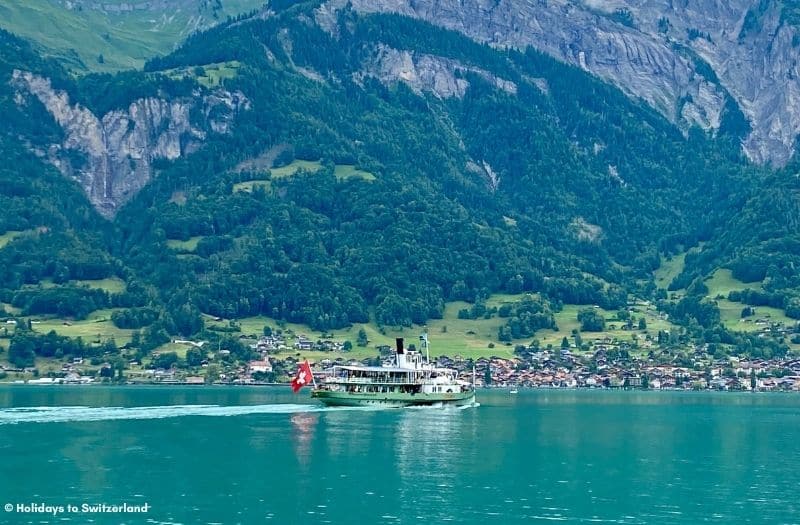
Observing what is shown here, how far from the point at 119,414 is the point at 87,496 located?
276ft

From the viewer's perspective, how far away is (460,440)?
539 ft

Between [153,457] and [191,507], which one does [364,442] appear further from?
[191,507]

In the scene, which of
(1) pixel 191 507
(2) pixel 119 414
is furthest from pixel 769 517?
(2) pixel 119 414

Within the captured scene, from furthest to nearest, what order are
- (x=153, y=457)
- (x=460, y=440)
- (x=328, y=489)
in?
(x=460, y=440) < (x=153, y=457) < (x=328, y=489)

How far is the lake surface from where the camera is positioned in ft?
358

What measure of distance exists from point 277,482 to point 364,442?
3777cm

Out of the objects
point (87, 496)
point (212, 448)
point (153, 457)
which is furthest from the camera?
point (212, 448)

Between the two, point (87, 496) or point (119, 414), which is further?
point (119, 414)

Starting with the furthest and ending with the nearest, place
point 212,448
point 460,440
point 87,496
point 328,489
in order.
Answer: point 460,440
point 212,448
point 328,489
point 87,496

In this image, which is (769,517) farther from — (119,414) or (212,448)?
(119,414)

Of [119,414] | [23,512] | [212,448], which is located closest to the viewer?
[23,512]

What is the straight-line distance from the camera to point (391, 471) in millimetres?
132500

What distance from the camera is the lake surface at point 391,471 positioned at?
109 meters

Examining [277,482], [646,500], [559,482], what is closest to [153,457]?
[277,482]
